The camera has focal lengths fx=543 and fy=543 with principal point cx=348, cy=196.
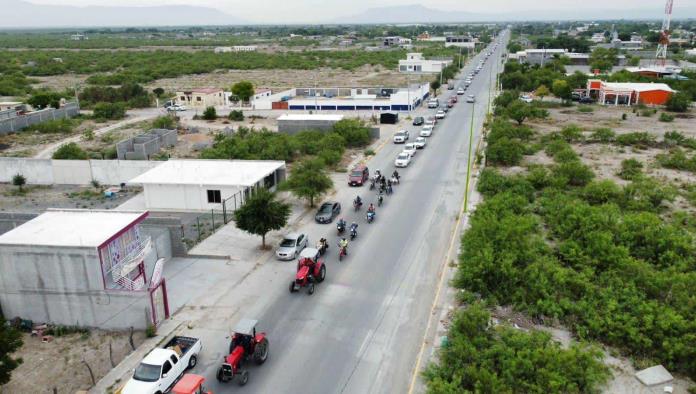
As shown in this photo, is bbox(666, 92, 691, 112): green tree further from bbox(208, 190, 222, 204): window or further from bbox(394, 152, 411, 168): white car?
bbox(208, 190, 222, 204): window

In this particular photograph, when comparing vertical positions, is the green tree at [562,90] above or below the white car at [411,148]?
above

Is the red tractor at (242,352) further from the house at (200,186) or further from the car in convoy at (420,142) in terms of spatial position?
the car in convoy at (420,142)

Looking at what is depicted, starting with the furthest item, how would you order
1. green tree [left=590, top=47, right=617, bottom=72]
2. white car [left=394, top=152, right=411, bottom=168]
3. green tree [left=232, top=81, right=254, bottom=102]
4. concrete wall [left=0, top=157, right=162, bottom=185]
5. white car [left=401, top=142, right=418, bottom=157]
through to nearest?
1. green tree [left=590, top=47, right=617, bottom=72]
2. green tree [left=232, top=81, right=254, bottom=102]
3. white car [left=401, top=142, right=418, bottom=157]
4. white car [left=394, top=152, right=411, bottom=168]
5. concrete wall [left=0, top=157, right=162, bottom=185]

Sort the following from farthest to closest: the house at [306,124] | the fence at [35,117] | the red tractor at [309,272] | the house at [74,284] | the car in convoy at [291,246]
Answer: the fence at [35,117], the house at [306,124], the car in convoy at [291,246], the red tractor at [309,272], the house at [74,284]

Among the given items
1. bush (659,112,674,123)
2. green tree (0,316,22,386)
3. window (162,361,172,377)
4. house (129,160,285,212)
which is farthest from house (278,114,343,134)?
green tree (0,316,22,386)

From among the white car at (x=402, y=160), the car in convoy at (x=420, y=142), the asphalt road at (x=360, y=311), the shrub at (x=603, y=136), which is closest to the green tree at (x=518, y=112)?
the shrub at (x=603, y=136)

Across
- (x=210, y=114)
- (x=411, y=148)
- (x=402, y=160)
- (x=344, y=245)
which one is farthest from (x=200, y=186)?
(x=210, y=114)

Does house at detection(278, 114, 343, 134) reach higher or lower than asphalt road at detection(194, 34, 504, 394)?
higher

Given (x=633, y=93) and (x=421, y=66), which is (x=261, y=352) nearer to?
(x=633, y=93)
